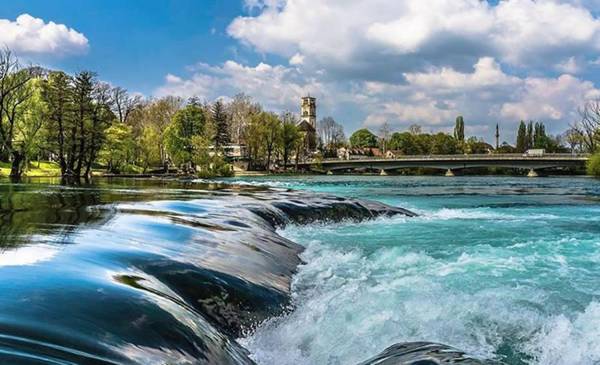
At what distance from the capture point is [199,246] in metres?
11.2

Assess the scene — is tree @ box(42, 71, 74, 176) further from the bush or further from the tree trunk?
the bush

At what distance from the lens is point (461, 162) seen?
103 meters

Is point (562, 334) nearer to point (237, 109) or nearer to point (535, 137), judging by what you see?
point (237, 109)

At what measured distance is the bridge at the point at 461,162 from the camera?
92812 millimetres

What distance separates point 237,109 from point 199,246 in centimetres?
11180

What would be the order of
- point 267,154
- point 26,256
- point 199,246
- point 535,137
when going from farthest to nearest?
point 535,137 < point 267,154 < point 199,246 < point 26,256

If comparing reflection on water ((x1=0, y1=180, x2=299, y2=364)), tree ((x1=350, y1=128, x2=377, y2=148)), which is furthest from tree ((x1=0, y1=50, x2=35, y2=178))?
tree ((x1=350, y1=128, x2=377, y2=148))

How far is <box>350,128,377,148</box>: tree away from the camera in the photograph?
627 ft

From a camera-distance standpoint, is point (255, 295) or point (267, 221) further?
point (267, 221)

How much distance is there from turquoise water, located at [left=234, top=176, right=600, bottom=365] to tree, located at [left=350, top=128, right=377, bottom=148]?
17435 centimetres

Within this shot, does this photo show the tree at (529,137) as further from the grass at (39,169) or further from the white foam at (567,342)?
the white foam at (567,342)

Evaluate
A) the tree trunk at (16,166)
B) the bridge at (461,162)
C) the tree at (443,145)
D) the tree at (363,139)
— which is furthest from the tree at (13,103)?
the tree at (363,139)

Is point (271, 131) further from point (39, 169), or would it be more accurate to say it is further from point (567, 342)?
point (567, 342)

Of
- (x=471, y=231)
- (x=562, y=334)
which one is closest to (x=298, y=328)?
(x=562, y=334)
